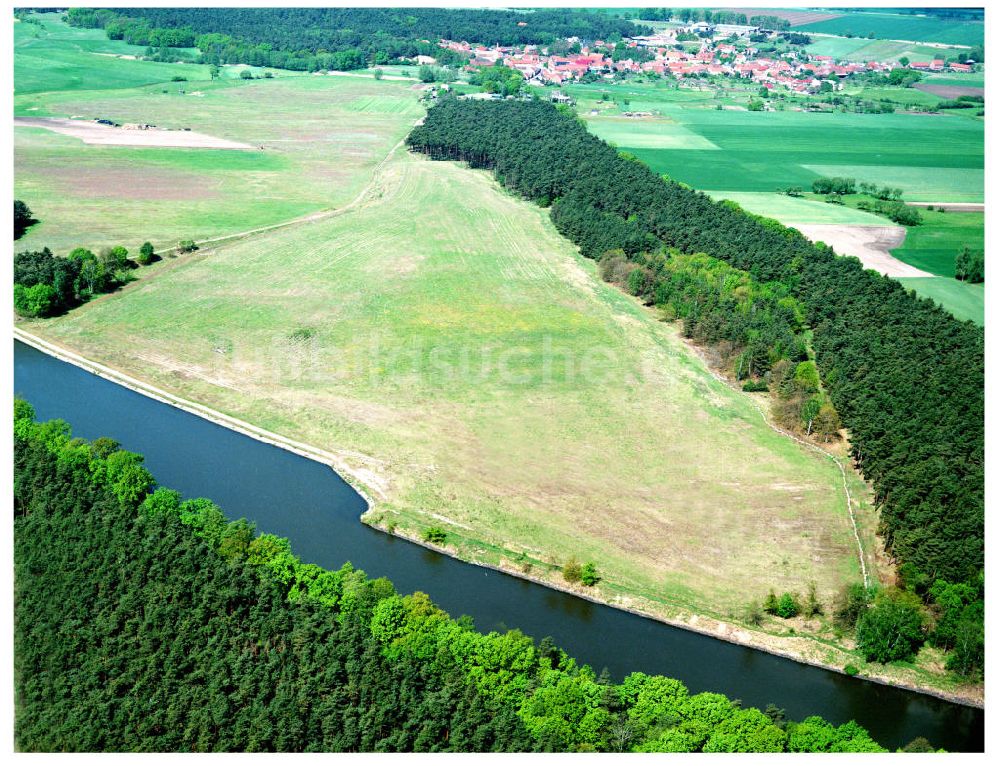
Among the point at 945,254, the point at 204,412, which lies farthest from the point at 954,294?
the point at 204,412

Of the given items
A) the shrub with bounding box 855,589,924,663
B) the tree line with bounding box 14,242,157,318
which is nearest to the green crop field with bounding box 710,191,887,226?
the shrub with bounding box 855,589,924,663

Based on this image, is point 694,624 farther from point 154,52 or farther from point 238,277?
point 154,52

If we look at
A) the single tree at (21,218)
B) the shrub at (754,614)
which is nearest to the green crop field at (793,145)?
the single tree at (21,218)

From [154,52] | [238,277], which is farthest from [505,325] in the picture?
[154,52]

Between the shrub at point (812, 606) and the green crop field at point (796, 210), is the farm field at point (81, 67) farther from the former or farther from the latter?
the shrub at point (812, 606)

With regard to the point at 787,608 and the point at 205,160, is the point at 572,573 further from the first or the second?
the point at 205,160

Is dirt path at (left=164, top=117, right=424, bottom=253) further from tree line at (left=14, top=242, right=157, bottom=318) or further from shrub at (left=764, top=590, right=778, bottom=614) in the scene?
shrub at (left=764, top=590, right=778, bottom=614)
